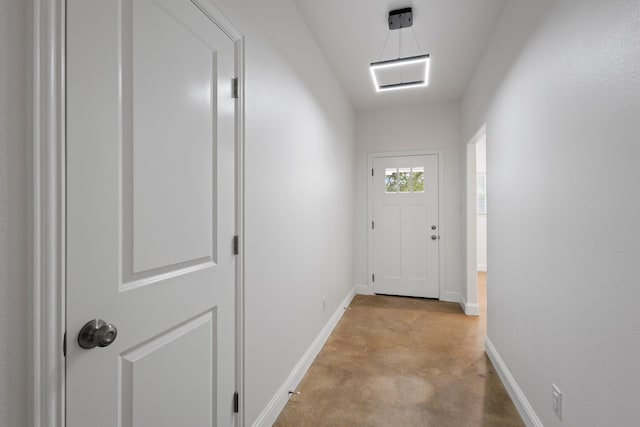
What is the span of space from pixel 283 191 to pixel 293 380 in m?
1.28

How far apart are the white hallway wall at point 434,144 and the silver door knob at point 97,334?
3762 mm

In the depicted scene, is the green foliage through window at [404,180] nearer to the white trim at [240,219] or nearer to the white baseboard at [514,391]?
the white baseboard at [514,391]

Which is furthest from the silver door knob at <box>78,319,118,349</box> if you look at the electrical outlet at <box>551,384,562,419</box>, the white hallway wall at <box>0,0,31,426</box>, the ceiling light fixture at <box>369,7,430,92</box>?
the ceiling light fixture at <box>369,7,430,92</box>

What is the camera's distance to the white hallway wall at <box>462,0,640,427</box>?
0.98m

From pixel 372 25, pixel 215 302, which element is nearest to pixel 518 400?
pixel 215 302

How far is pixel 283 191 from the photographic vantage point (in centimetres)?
196

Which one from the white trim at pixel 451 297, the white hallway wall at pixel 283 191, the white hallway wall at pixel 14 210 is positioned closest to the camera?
the white hallway wall at pixel 14 210

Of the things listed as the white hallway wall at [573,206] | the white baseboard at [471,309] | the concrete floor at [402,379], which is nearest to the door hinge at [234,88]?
the white hallway wall at [573,206]

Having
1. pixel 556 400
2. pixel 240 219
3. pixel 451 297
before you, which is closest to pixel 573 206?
pixel 556 400

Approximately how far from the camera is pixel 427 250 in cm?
420

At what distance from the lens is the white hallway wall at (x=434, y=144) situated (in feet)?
13.4

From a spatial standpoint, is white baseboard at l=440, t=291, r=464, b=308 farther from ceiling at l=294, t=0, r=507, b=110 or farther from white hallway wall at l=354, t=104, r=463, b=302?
ceiling at l=294, t=0, r=507, b=110

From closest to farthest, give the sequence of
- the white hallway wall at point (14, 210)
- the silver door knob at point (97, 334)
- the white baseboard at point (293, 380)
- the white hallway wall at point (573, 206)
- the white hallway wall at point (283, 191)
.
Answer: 1. the white hallway wall at point (14, 210)
2. the silver door knob at point (97, 334)
3. the white hallway wall at point (573, 206)
4. the white hallway wall at point (283, 191)
5. the white baseboard at point (293, 380)

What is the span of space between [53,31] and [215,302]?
1012 mm
